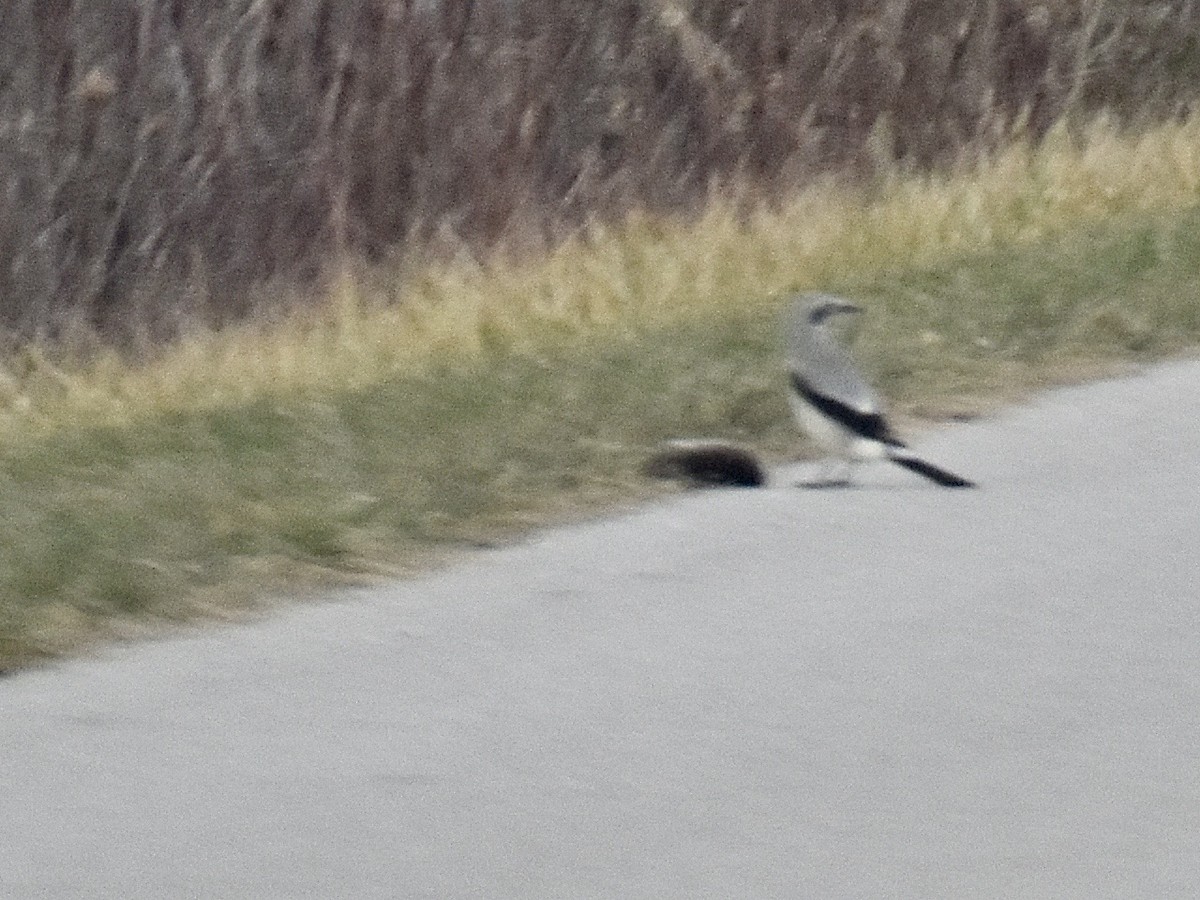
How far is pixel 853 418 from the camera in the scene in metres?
8.42

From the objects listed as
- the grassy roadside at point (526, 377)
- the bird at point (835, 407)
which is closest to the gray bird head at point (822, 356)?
the bird at point (835, 407)

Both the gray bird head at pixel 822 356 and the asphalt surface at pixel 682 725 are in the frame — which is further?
the gray bird head at pixel 822 356

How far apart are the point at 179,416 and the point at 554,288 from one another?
2.64 m

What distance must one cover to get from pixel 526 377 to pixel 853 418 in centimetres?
189

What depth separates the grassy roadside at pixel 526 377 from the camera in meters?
7.63

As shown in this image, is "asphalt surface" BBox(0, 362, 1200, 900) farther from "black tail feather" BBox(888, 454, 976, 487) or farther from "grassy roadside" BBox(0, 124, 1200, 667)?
"grassy roadside" BBox(0, 124, 1200, 667)

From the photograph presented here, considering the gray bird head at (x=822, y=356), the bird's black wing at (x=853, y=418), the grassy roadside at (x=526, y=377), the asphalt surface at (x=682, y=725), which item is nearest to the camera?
the asphalt surface at (x=682, y=725)

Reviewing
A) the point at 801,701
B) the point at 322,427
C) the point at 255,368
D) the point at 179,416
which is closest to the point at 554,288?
the point at 255,368

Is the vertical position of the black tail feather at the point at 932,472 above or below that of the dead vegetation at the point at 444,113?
above

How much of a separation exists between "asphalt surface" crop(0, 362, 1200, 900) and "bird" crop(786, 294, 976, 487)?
185mm

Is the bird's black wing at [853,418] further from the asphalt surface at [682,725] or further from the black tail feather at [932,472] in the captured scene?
the asphalt surface at [682,725]

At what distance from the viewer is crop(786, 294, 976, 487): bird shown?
8.38m

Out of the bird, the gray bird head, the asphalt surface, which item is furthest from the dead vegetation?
the asphalt surface

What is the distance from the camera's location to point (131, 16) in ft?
42.0
